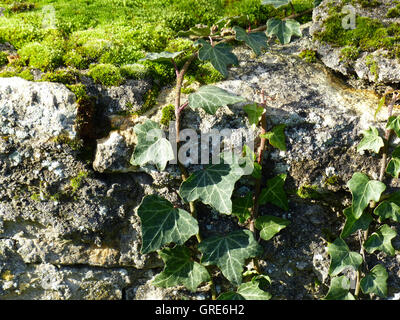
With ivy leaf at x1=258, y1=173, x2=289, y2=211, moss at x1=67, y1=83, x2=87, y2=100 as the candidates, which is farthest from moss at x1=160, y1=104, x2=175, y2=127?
ivy leaf at x1=258, y1=173, x2=289, y2=211

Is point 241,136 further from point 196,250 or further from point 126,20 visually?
point 126,20

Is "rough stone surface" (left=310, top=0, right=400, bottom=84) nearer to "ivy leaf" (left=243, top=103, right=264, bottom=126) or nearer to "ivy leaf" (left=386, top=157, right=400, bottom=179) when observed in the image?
"ivy leaf" (left=386, top=157, right=400, bottom=179)

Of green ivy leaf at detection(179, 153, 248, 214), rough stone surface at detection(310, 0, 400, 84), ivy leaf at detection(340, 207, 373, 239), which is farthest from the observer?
rough stone surface at detection(310, 0, 400, 84)

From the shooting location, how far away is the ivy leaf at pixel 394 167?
4.97ft

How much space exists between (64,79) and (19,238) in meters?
0.65

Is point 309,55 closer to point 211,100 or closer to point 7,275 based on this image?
point 211,100

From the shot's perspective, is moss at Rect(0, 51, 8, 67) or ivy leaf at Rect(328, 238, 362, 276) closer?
ivy leaf at Rect(328, 238, 362, 276)

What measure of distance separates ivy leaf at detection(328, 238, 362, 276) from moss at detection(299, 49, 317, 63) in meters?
0.79

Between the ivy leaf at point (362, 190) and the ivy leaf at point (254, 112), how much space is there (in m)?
0.41

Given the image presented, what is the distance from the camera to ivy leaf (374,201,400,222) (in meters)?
1.53

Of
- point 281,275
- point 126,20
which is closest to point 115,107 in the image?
point 126,20

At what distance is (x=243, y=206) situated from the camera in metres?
1.61

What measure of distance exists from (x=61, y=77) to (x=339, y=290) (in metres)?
1.37

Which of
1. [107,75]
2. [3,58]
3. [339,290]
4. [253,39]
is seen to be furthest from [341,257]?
[3,58]
